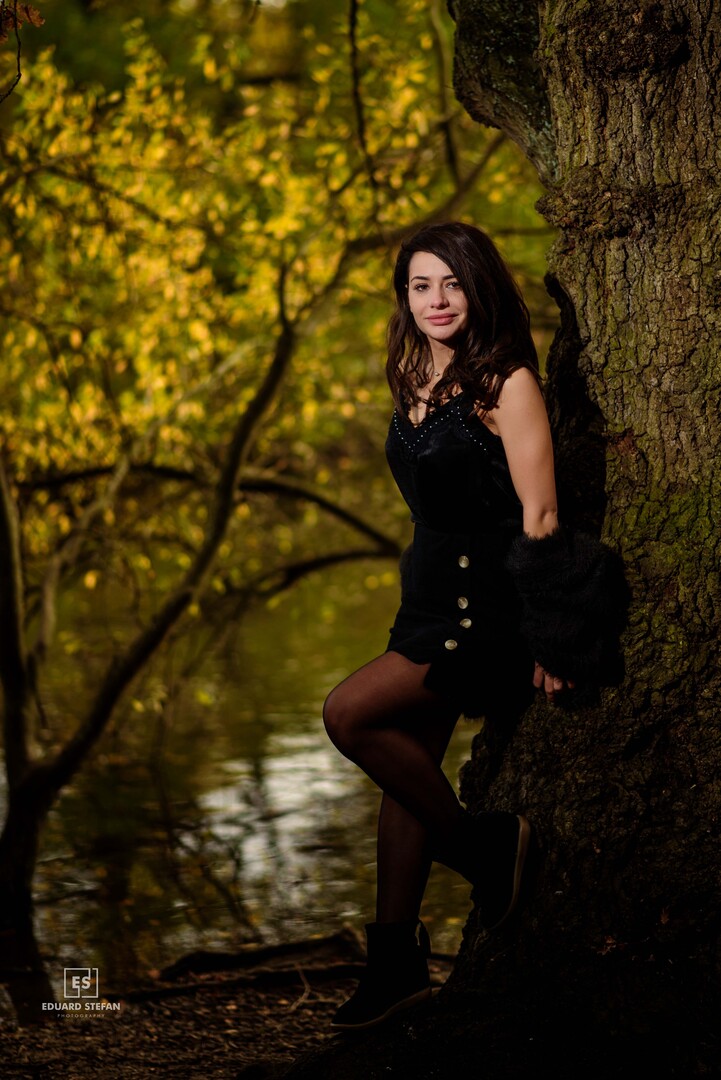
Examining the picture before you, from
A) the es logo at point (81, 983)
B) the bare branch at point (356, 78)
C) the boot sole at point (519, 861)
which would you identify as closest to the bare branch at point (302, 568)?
the bare branch at point (356, 78)

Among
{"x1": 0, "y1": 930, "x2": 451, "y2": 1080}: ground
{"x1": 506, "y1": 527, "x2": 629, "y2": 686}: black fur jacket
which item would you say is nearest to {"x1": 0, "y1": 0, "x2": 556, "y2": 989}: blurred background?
{"x1": 0, "y1": 930, "x2": 451, "y2": 1080}: ground

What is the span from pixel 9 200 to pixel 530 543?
14.4ft

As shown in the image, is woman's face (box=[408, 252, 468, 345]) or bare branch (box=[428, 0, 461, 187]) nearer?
woman's face (box=[408, 252, 468, 345])

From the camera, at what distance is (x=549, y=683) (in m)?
3.38

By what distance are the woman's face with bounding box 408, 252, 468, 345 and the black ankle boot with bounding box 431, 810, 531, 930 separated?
1.31m

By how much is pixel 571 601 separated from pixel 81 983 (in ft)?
11.7

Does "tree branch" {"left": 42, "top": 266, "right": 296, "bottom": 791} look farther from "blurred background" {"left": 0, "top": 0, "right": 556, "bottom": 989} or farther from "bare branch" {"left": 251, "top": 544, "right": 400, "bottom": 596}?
"bare branch" {"left": 251, "top": 544, "right": 400, "bottom": 596}

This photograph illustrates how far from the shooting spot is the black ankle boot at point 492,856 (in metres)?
3.35

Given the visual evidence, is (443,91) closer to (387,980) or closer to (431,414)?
(431,414)

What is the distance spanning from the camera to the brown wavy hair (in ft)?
11.0

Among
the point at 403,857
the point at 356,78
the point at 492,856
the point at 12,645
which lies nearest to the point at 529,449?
the point at 492,856

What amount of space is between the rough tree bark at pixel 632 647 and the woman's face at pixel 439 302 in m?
0.31

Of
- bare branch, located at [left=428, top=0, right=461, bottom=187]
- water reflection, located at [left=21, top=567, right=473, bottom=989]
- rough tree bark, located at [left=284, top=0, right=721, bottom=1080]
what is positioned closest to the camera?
rough tree bark, located at [left=284, top=0, right=721, bottom=1080]

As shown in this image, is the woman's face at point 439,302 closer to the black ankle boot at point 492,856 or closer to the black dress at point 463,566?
the black dress at point 463,566
